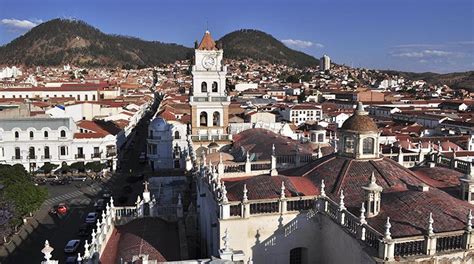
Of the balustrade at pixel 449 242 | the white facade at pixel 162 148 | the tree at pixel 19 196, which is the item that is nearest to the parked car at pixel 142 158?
the white facade at pixel 162 148

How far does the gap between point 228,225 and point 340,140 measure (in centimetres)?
663

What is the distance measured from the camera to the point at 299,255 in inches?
716

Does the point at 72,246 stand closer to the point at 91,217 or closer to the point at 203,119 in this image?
the point at 91,217

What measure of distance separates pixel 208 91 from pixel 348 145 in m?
20.8

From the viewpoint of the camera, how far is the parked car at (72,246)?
31766mm

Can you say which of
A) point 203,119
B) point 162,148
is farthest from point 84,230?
point 162,148

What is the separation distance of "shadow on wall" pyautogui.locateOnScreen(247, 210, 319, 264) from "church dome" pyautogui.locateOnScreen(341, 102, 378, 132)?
14.4 feet

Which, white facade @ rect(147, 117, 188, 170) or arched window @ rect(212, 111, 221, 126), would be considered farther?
white facade @ rect(147, 117, 188, 170)

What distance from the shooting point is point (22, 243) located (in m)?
34.4

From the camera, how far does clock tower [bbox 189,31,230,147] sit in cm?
3872

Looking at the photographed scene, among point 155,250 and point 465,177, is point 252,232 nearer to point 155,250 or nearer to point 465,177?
point 155,250

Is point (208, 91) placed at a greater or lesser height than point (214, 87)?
lesser

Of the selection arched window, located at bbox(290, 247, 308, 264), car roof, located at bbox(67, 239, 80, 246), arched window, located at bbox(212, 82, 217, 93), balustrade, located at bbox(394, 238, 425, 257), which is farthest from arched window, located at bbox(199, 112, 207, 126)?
balustrade, located at bbox(394, 238, 425, 257)

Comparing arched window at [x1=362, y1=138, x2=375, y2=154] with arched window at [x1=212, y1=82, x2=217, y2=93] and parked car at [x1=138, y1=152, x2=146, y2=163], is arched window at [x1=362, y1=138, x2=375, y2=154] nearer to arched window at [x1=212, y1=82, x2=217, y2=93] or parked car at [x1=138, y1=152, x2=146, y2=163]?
arched window at [x1=212, y1=82, x2=217, y2=93]
